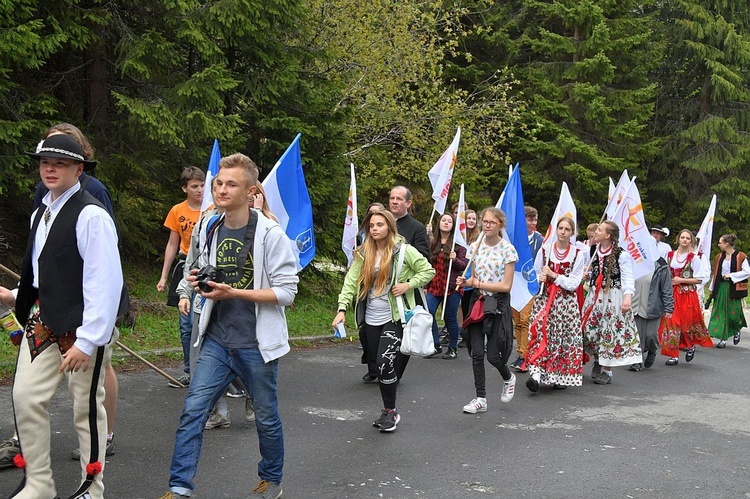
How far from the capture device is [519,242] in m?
9.59

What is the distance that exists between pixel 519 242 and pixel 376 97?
9689mm

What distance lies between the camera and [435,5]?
19797mm

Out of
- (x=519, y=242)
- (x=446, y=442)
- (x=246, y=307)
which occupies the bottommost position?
(x=446, y=442)

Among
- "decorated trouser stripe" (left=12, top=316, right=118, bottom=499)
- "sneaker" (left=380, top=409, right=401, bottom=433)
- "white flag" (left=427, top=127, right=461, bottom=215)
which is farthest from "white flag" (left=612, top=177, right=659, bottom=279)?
"decorated trouser stripe" (left=12, top=316, right=118, bottom=499)

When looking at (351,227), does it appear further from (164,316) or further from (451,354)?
(164,316)

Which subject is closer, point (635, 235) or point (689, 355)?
point (635, 235)

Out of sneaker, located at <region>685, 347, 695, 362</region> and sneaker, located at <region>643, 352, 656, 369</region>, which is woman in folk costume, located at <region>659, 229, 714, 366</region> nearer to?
sneaker, located at <region>685, 347, 695, 362</region>

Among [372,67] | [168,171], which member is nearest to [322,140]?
[168,171]

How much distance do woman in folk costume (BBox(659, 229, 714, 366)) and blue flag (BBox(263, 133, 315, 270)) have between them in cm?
582

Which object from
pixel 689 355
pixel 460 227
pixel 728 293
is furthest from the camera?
pixel 728 293

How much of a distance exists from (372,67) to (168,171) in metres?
6.20

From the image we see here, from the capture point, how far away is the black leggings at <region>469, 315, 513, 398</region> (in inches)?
313

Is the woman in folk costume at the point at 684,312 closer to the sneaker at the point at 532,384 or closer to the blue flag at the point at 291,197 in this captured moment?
the sneaker at the point at 532,384

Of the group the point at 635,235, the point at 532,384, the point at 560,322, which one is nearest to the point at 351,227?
the point at 560,322
